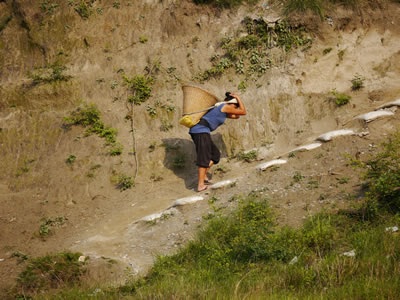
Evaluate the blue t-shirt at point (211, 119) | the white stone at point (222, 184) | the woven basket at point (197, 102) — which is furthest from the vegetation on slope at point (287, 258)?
the woven basket at point (197, 102)

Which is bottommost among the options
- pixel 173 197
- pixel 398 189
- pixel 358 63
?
pixel 173 197

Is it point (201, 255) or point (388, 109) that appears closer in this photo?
point (201, 255)

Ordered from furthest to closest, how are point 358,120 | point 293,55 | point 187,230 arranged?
point 293,55 → point 358,120 → point 187,230

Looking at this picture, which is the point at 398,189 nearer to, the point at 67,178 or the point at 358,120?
the point at 358,120

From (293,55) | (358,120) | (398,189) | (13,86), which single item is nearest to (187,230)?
(398,189)

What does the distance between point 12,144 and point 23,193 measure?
1607mm

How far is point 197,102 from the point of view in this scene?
31.3 feet

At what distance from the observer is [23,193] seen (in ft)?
34.9

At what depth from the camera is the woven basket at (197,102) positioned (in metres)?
9.48

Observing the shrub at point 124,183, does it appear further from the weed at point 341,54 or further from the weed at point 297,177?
the weed at point 341,54

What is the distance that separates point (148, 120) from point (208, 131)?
2.30 metres

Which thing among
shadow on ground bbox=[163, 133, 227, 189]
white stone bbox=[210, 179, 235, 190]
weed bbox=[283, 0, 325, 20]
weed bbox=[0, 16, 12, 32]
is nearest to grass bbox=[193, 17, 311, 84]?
weed bbox=[283, 0, 325, 20]

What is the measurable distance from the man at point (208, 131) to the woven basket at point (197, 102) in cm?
12

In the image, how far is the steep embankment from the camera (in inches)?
329
